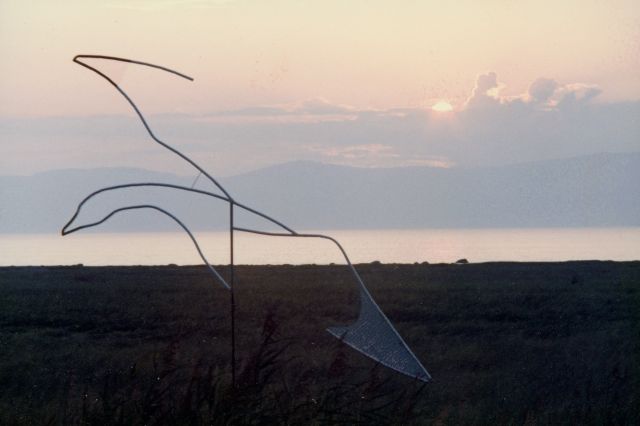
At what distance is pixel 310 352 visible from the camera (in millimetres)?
15438

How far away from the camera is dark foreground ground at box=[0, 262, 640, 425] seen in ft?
21.3

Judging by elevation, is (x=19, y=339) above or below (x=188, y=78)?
below

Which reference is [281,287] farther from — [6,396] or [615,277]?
[6,396]

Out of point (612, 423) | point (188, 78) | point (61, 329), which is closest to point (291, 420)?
point (188, 78)

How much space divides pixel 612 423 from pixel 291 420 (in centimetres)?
358

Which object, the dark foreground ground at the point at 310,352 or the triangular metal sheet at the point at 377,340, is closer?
the triangular metal sheet at the point at 377,340

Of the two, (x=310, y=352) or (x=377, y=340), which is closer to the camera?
(x=377, y=340)

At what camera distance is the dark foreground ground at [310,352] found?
6496 millimetres

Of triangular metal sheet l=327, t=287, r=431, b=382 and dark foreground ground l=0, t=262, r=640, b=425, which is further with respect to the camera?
dark foreground ground l=0, t=262, r=640, b=425

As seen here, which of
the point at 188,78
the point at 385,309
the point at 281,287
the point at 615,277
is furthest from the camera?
the point at 615,277

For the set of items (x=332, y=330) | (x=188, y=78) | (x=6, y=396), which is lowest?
(x=6, y=396)

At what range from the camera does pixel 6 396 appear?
485 inches

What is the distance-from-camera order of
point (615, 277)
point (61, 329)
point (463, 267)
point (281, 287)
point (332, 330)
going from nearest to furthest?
point (332, 330) → point (61, 329) → point (281, 287) → point (615, 277) → point (463, 267)

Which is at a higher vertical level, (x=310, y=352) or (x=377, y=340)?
(x=377, y=340)
